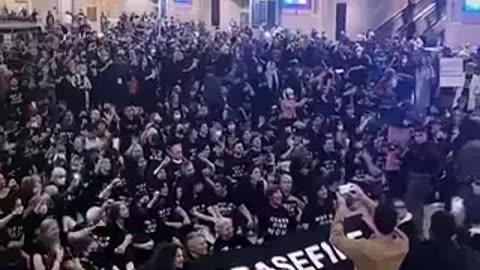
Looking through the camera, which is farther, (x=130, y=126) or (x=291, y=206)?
(x=130, y=126)

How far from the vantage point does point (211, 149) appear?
27.7 ft

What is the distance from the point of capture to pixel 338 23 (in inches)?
879

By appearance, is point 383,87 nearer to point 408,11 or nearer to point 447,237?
point 447,237

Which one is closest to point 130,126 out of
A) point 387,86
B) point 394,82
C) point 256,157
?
point 256,157

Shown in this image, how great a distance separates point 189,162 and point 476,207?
255 cm

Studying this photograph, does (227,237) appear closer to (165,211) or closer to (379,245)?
(165,211)

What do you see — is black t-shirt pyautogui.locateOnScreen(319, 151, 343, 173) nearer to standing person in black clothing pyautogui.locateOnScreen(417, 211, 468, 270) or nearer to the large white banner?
the large white banner

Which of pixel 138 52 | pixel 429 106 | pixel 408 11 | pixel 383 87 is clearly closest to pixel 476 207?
pixel 429 106

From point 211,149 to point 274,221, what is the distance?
1.94m

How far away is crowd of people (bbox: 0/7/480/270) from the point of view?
6.12 meters

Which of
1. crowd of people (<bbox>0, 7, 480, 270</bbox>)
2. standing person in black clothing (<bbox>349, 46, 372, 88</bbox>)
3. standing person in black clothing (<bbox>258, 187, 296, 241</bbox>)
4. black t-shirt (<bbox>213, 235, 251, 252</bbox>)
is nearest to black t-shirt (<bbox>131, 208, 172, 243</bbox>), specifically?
crowd of people (<bbox>0, 7, 480, 270</bbox>)

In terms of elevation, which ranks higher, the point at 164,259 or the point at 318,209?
the point at 164,259

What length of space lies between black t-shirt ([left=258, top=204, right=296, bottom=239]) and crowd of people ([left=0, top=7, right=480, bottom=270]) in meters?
0.01

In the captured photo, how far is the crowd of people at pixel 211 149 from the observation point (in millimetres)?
6121
